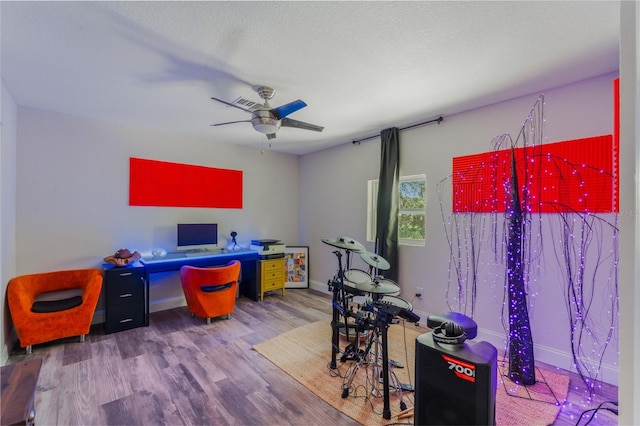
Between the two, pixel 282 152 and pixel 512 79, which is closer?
pixel 512 79

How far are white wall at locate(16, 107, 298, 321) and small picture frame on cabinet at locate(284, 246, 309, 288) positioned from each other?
119 cm

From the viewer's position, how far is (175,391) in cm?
221

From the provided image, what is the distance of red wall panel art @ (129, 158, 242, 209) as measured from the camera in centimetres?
391

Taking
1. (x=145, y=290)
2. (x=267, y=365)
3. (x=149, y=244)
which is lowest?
(x=267, y=365)

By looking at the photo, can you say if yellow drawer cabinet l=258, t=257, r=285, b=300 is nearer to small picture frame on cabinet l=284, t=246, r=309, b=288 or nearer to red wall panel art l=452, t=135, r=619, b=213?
small picture frame on cabinet l=284, t=246, r=309, b=288

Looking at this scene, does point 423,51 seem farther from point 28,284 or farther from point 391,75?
point 28,284

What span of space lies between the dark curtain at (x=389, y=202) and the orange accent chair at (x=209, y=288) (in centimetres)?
206


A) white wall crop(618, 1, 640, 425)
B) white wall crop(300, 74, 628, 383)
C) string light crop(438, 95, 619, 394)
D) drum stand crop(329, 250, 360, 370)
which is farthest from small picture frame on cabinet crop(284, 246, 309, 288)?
white wall crop(618, 1, 640, 425)

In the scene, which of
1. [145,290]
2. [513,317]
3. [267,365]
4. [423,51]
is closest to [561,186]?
[513,317]

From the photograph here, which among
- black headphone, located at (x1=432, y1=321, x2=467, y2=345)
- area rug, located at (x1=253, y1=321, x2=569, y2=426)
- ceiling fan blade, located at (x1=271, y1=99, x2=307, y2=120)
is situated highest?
ceiling fan blade, located at (x1=271, y1=99, x2=307, y2=120)

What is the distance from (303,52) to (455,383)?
2.37 metres

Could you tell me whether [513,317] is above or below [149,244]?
below

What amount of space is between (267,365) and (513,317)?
2269 millimetres

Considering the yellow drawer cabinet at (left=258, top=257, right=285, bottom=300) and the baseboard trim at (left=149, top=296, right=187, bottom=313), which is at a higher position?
the yellow drawer cabinet at (left=258, top=257, right=285, bottom=300)
